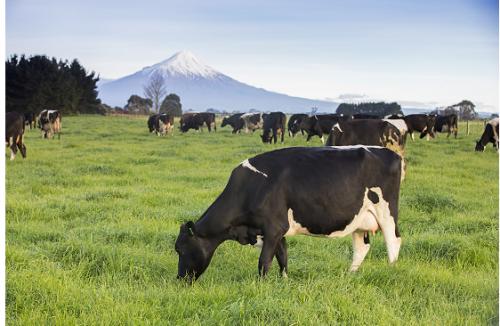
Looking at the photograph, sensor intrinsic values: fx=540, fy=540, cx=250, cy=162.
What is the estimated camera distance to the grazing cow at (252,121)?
30344 mm

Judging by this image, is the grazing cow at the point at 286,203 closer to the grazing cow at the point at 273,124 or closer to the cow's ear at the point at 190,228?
the cow's ear at the point at 190,228

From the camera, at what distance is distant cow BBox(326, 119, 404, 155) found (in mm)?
12094

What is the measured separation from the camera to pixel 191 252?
154 inches

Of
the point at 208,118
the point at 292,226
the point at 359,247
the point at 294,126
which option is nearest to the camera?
the point at 292,226

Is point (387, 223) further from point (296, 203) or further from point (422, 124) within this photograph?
point (422, 124)

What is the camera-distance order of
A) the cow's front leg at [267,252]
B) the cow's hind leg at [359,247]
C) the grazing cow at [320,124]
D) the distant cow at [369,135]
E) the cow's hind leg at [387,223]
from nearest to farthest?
the cow's front leg at [267,252] < the cow's hind leg at [387,223] < the cow's hind leg at [359,247] < the distant cow at [369,135] < the grazing cow at [320,124]

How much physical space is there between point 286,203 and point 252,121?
27021 millimetres

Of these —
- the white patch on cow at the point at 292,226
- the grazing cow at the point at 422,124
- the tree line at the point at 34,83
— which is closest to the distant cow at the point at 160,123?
the grazing cow at the point at 422,124

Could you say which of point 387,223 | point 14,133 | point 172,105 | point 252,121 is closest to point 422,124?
point 252,121

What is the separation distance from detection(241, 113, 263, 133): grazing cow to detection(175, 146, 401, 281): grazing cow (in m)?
26.1

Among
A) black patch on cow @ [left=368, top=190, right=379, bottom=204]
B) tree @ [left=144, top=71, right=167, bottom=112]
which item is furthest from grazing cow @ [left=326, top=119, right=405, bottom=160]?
black patch on cow @ [left=368, top=190, right=379, bottom=204]

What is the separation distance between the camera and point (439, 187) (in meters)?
8.28

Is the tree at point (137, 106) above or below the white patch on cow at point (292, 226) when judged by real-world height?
above

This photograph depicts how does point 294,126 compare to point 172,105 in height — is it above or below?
below
